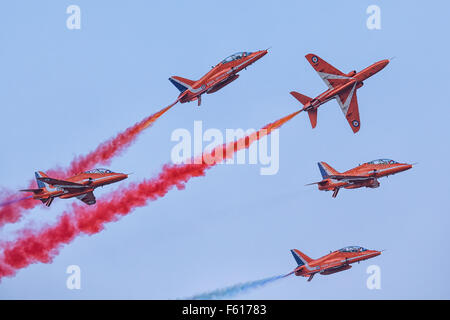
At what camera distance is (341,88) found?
Answer: 6244 centimetres

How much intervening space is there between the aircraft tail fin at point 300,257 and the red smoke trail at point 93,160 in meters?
10.2

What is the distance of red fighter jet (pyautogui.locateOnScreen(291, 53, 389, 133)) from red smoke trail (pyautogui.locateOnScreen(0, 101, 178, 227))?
7369 millimetres

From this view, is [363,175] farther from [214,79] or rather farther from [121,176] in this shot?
[121,176]

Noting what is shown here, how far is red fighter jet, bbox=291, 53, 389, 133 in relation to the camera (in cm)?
6128

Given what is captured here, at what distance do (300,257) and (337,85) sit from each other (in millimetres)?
9688

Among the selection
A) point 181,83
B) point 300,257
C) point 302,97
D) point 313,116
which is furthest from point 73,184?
point 313,116

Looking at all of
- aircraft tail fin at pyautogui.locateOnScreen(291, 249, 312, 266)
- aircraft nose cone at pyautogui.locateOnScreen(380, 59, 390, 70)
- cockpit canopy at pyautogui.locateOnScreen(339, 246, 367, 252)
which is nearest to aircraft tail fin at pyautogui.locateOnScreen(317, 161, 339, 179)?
cockpit canopy at pyautogui.locateOnScreen(339, 246, 367, 252)

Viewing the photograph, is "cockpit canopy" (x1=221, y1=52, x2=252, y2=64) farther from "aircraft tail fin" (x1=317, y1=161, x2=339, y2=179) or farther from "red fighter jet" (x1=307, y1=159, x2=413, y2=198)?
"red fighter jet" (x1=307, y1=159, x2=413, y2=198)

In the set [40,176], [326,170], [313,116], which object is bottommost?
[326,170]

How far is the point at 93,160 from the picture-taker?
61.6 m

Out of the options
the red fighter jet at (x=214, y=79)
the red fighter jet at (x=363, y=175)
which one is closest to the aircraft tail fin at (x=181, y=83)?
the red fighter jet at (x=214, y=79)

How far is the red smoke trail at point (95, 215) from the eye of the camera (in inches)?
2371
